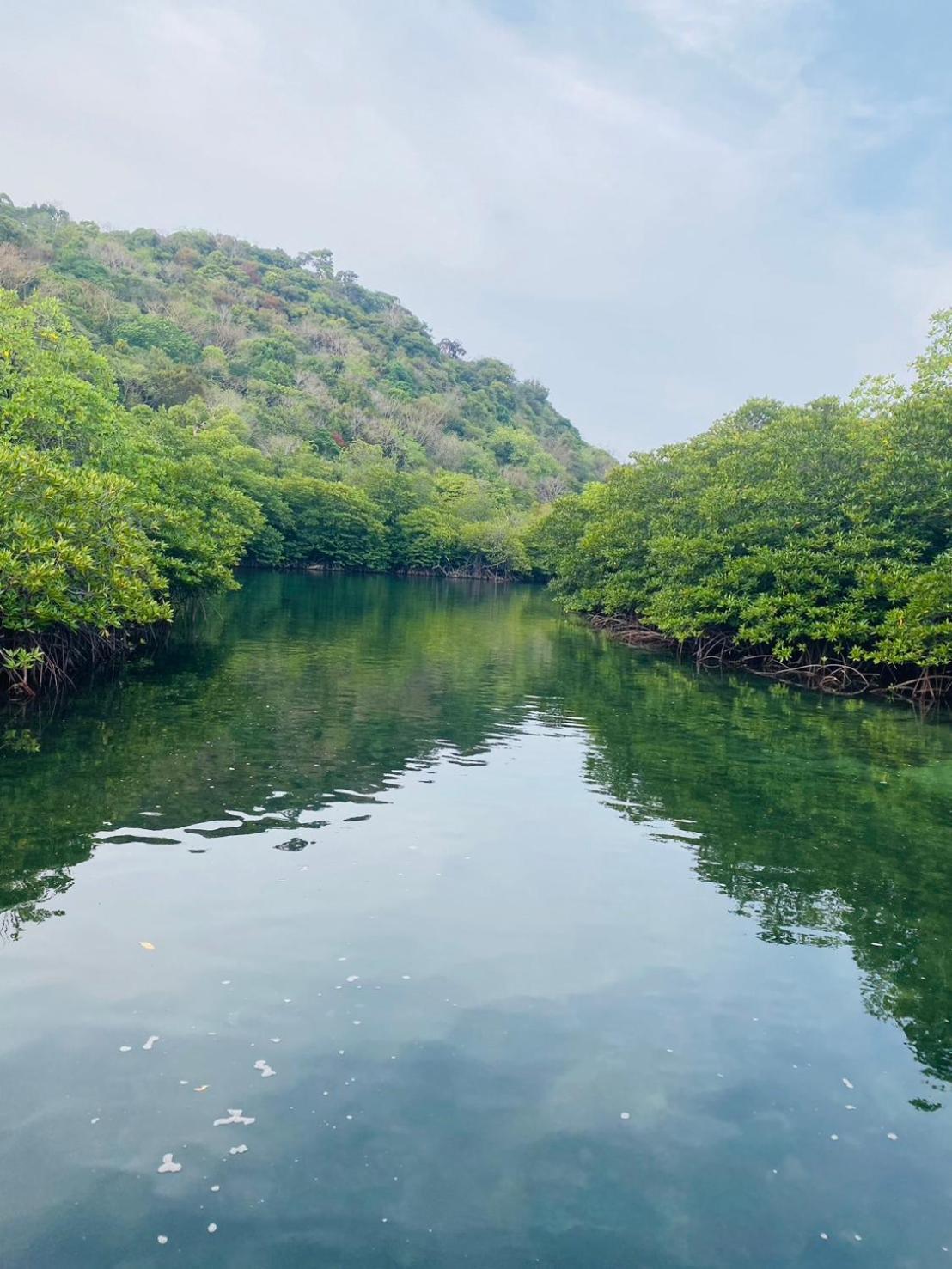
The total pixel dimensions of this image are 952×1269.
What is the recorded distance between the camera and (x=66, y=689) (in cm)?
2009

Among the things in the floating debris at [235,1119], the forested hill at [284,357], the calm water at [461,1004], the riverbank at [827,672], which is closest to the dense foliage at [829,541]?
the riverbank at [827,672]

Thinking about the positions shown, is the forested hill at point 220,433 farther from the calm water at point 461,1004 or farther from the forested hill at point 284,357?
the calm water at point 461,1004

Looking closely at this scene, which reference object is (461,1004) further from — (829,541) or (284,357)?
(284,357)

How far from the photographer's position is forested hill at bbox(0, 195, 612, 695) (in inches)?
770

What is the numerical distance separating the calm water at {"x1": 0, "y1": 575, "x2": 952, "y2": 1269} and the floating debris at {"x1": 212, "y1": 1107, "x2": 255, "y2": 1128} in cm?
3

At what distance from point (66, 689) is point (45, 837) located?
9693 millimetres

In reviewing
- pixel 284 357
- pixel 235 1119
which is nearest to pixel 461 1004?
pixel 235 1119

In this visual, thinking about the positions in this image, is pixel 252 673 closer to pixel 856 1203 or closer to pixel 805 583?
pixel 805 583

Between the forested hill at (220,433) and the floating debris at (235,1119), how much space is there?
13052 millimetres

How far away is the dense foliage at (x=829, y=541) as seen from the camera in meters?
26.3

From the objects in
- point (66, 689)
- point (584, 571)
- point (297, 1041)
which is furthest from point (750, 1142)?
point (584, 571)

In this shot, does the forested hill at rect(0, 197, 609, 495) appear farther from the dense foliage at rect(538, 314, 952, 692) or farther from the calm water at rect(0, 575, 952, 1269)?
the calm water at rect(0, 575, 952, 1269)

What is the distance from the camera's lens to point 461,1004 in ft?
26.6

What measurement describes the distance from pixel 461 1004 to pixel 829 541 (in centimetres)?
2493
